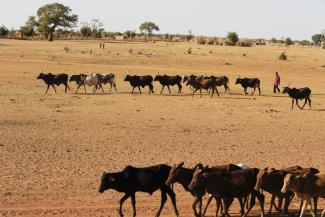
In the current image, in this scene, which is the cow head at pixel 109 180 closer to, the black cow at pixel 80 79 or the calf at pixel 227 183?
the calf at pixel 227 183

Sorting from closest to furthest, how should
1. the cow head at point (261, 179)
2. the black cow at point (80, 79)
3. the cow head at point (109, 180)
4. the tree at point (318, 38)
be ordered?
the cow head at point (261, 179) < the cow head at point (109, 180) < the black cow at point (80, 79) < the tree at point (318, 38)

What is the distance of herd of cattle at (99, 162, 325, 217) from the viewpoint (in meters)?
11.1

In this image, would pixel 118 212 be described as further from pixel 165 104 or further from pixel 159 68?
pixel 159 68

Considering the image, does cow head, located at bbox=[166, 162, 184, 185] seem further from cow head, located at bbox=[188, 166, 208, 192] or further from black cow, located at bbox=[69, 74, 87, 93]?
black cow, located at bbox=[69, 74, 87, 93]

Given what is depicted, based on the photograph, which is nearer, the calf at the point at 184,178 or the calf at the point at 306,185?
the calf at the point at 306,185

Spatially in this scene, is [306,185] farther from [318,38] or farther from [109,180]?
[318,38]

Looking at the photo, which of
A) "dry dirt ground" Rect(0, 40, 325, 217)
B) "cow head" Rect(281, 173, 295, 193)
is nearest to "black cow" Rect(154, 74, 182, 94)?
"dry dirt ground" Rect(0, 40, 325, 217)

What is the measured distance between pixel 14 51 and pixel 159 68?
689 inches

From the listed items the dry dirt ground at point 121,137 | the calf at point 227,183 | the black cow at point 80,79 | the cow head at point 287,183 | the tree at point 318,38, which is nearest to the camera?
the cow head at point 287,183

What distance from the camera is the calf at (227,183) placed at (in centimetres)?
1105

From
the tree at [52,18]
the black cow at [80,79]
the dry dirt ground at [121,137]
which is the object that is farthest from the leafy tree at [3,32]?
the black cow at [80,79]

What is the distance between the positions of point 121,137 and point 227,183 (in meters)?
9.67

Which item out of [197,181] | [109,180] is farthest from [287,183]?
[109,180]

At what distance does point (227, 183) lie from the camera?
11.2 m
